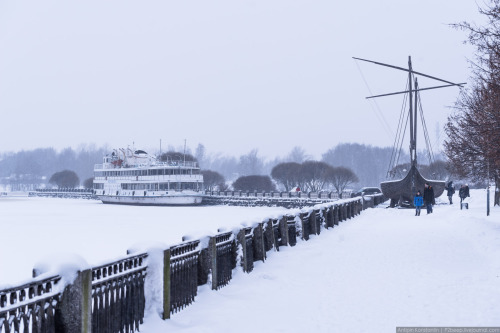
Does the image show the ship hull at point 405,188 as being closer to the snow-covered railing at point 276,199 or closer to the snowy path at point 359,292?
the snowy path at point 359,292

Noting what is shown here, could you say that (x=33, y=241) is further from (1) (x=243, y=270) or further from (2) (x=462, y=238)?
(2) (x=462, y=238)

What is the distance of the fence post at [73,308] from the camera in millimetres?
4547

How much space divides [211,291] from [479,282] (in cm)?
479

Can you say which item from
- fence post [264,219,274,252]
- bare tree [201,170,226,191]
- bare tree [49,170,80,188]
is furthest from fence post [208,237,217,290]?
bare tree [49,170,80,188]

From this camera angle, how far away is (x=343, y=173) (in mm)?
85188

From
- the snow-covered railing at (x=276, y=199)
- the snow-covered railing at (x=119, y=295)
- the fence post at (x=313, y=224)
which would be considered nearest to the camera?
the snow-covered railing at (x=119, y=295)

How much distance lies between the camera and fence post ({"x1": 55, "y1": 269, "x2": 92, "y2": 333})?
4.55 m

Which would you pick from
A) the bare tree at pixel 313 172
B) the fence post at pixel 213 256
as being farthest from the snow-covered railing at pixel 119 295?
the bare tree at pixel 313 172

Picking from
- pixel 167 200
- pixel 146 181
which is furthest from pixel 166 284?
pixel 146 181

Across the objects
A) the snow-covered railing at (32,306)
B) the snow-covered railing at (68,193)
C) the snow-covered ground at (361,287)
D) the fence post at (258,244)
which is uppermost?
the snow-covered railing at (32,306)

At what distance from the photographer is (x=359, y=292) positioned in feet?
26.9

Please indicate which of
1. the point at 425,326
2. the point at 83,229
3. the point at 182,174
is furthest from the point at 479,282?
the point at 182,174

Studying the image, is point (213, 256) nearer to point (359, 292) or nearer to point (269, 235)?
point (359, 292)

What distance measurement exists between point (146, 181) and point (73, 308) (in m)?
67.4
